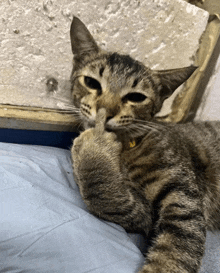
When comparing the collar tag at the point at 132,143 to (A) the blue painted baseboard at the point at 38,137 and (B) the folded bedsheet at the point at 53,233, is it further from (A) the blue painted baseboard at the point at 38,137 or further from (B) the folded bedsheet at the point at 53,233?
(A) the blue painted baseboard at the point at 38,137

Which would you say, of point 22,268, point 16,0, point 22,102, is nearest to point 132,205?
point 22,268

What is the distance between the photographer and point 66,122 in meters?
1.51

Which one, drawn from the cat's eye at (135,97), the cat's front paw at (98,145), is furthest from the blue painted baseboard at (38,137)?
the cat's eye at (135,97)

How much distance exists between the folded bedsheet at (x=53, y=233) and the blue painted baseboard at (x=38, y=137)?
31 cm

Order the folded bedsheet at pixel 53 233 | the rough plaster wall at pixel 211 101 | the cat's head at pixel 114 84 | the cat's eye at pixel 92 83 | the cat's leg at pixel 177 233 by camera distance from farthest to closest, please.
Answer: the rough plaster wall at pixel 211 101 < the cat's eye at pixel 92 83 < the cat's head at pixel 114 84 < the cat's leg at pixel 177 233 < the folded bedsheet at pixel 53 233

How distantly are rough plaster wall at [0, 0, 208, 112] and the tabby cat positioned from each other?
18 centimetres

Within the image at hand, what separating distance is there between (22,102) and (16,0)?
1.75 feet

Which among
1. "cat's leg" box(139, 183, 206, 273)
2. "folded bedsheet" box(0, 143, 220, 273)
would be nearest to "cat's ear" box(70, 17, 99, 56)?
"folded bedsheet" box(0, 143, 220, 273)

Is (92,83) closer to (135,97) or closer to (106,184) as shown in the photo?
(135,97)

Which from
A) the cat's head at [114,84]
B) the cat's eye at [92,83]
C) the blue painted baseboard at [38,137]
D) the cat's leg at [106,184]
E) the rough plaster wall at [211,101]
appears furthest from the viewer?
the rough plaster wall at [211,101]

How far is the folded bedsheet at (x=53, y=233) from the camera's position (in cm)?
69

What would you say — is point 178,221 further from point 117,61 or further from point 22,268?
point 117,61

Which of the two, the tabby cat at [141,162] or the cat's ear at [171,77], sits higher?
the cat's ear at [171,77]

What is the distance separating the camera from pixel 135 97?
45.5 inches
